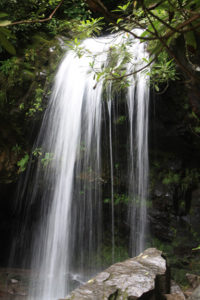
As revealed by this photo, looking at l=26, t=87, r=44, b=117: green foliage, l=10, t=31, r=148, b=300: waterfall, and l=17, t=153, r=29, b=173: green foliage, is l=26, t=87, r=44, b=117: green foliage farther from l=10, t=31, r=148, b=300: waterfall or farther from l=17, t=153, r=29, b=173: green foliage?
l=17, t=153, r=29, b=173: green foliage

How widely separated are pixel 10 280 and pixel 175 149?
4.28m

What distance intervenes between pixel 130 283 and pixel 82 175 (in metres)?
2.79

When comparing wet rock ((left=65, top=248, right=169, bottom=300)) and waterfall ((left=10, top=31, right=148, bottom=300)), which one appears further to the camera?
waterfall ((left=10, top=31, right=148, bottom=300))

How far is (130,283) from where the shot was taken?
2836 mm

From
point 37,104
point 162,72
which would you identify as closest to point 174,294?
point 162,72

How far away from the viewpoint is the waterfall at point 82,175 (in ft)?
16.9

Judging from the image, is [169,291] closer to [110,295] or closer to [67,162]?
Result: [110,295]

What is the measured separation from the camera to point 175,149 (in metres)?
5.48

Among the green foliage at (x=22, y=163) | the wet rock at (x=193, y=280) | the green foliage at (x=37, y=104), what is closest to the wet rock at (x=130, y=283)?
the wet rock at (x=193, y=280)

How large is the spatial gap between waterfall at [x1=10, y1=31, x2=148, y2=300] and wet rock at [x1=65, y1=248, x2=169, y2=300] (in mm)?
2063

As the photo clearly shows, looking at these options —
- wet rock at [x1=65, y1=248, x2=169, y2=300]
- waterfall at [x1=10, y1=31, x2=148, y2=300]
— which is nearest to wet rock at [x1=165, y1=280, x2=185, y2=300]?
wet rock at [x1=65, y1=248, x2=169, y2=300]

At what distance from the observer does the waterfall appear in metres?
5.16

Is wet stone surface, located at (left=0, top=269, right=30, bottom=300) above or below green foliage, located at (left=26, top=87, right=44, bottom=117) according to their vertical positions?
below

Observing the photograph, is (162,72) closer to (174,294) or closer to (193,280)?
(174,294)
